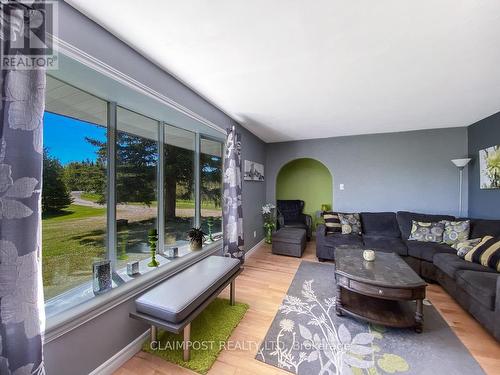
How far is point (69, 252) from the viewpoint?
1.55 meters

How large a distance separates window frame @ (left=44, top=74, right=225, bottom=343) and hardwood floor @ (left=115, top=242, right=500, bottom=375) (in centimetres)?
53

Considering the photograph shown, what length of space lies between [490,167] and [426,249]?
1617 millimetres

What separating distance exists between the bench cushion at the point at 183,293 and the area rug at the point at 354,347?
0.66 metres

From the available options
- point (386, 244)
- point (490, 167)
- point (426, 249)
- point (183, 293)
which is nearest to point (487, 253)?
point (426, 249)

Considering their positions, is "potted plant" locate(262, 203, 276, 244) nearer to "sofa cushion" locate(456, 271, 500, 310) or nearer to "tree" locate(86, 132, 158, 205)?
"tree" locate(86, 132, 158, 205)

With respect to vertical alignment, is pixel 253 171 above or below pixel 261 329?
above

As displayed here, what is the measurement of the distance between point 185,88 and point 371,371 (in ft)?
10.0

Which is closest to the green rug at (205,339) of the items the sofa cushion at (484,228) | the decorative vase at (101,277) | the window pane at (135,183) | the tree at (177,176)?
the decorative vase at (101,277)

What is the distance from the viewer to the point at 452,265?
2316mm

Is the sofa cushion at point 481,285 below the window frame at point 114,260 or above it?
below

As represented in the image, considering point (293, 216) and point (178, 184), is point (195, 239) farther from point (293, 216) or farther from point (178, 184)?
point (293, 216)

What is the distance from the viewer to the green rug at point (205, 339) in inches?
60.6

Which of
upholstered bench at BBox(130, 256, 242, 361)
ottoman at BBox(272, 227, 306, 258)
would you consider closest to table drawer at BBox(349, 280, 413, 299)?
upholstered bench at BBox(130, 256, 242, 361)

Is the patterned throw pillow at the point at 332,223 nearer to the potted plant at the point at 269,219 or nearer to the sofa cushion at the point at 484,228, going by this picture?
the potted plant at the point at 269,219
